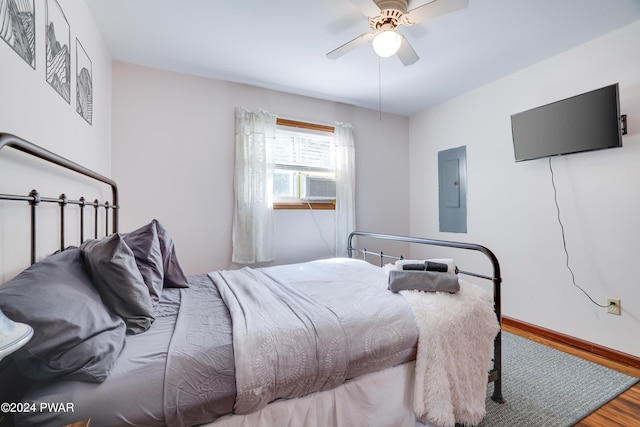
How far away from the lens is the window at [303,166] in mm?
3039

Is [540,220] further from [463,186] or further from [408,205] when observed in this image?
[408,205]

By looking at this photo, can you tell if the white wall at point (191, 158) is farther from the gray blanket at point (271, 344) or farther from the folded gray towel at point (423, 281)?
the folded gray towel at point (423, 281)

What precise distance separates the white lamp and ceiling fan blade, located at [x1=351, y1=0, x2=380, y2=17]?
6.32 ft

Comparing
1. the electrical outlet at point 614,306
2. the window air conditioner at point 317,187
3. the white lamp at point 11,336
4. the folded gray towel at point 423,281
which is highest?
the window air conditioner at point 317,187

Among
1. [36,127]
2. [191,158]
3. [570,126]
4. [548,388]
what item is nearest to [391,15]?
[570,126]

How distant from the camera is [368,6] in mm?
1622

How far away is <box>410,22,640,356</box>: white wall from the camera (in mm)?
2018

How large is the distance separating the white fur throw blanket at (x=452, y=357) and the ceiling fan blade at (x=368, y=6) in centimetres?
168

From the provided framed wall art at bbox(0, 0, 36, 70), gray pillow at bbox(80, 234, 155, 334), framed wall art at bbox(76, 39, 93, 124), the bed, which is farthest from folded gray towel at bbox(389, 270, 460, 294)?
framed wall art at bbox(76, 39, 93, 124)

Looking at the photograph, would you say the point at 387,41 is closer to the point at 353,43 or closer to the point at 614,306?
the point at 353,43

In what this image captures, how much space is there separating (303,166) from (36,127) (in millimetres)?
2238

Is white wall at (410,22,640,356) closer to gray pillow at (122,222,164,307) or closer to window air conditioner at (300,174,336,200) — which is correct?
window air conditioner at (300,174,336,200)

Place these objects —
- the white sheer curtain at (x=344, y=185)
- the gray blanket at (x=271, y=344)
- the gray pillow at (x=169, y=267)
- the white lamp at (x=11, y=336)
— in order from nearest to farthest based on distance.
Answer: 1. the white lamp at (x=11, y=336)
2. the gray blanket at (x=271, y=344)
3. the gray pillow at (x=169, y=267)
4. the white sheer curtain at (x=344, y=185)

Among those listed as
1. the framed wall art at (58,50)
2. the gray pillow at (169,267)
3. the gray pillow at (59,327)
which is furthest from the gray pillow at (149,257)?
the framed wall art at (58,50)
